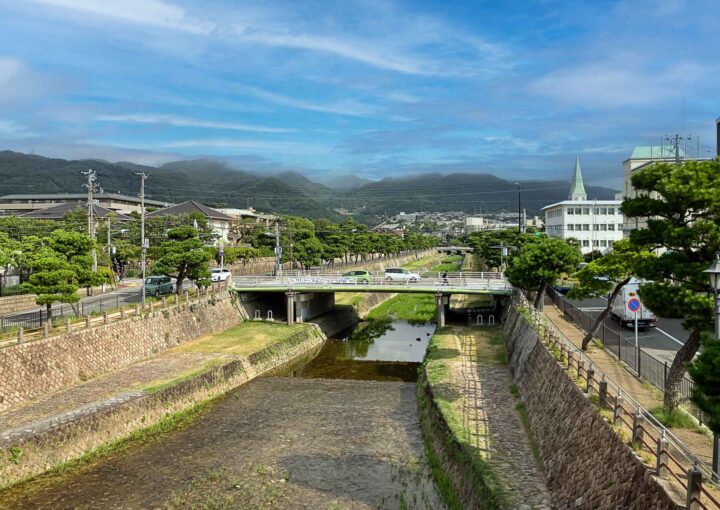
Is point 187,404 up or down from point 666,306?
down

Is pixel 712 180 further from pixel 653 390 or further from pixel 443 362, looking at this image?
pixel 443 362

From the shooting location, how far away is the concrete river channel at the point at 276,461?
17.0 meters

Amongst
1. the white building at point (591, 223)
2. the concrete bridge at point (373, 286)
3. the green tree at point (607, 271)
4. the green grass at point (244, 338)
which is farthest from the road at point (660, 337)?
the white building at point (591, 223)

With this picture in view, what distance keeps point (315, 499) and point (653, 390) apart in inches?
451

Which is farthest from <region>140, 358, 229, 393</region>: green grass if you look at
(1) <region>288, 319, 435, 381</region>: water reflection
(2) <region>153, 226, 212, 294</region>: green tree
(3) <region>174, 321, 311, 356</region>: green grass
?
(2) <region>153, 226, 212, 294</region>: green tree

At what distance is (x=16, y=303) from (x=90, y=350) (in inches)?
534

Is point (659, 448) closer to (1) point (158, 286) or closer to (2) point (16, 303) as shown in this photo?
(2) point (16, 303)

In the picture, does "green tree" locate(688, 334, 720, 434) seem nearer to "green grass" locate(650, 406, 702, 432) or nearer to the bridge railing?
"green grass" locate(650, 406, 702, 432)

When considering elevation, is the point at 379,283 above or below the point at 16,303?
above

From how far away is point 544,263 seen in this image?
108 feet

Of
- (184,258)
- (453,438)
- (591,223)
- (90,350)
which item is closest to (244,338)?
(184,258)

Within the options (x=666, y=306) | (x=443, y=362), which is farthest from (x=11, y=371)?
(x=666, y=306)

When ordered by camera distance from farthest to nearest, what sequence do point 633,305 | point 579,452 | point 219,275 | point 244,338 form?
point 219,275, point 244,338, point 633,305, point 579,452

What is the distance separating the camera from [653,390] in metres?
17.8
